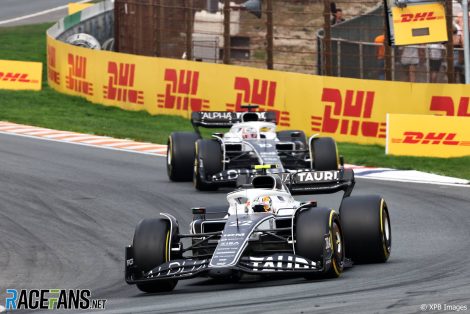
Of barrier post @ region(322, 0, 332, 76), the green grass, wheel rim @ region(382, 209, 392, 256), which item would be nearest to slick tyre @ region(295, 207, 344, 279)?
wheel rim @ region(382, 209, 392, 256)

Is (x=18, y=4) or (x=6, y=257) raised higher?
(x=18, y=4)

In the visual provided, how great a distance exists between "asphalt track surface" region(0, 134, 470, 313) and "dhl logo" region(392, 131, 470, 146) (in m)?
2.76

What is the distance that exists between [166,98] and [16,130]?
4006 mm

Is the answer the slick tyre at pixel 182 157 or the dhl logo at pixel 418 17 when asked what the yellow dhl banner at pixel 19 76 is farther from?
the slick tyre at pixel 182 157

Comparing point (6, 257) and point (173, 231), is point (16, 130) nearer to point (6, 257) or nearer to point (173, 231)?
point (6, 257)

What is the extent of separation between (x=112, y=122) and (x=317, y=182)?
17179 millimetres

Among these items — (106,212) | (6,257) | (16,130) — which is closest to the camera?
(6,257)

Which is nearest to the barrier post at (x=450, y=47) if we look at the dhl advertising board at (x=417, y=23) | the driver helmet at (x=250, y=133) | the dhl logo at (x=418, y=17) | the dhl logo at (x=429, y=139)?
the dhl advertising board at (x=417, y=23)

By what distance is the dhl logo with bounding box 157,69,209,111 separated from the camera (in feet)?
100

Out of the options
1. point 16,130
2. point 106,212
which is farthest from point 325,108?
point 106,212

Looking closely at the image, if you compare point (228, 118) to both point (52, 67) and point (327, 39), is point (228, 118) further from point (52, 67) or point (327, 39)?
point (52, 67)

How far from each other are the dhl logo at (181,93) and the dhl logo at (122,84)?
3.09 ft

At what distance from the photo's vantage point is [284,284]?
493 inches

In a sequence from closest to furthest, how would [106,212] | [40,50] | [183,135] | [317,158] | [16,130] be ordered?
1. [106,212]
2. [317,158]
3. [183,135]
4. [16,130]
5. [40,50]
